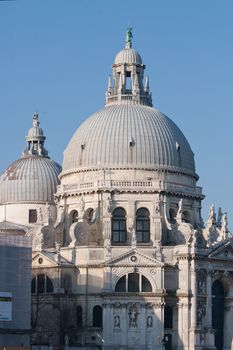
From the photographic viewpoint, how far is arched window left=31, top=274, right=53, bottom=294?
11544cm

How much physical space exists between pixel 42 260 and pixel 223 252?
16.0 m

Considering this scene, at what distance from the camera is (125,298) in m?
112

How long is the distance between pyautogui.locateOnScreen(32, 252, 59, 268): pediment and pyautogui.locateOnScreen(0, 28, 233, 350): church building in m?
0.11

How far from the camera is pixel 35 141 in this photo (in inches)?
5472

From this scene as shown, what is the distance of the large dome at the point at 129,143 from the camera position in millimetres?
120625

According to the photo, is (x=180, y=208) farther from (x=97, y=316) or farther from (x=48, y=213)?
(x=48, y=213)

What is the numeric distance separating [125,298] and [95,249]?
5.70 metres

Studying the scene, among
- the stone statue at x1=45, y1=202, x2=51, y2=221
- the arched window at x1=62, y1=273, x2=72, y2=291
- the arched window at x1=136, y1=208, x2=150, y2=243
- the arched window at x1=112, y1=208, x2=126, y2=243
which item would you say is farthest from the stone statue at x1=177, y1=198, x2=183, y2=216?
the stone statue at x1=45, y1=202, x2=51, y2=221

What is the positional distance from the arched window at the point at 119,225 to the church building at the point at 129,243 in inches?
3.5

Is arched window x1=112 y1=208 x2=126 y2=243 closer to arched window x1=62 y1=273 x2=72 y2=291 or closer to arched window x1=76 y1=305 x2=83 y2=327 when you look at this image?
arched window x1=62 y1=273 x2=72 y2=291

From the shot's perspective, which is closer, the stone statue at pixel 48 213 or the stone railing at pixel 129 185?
the stone railing at pixel 129 185

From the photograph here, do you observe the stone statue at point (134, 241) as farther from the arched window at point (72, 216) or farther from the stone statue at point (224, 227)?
the stone statue at point (224, 227)

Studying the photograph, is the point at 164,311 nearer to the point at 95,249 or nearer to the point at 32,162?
the point at 95,249

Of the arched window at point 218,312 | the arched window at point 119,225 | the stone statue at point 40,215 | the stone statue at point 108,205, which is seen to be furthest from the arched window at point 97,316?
the stone statue at point 40,215
